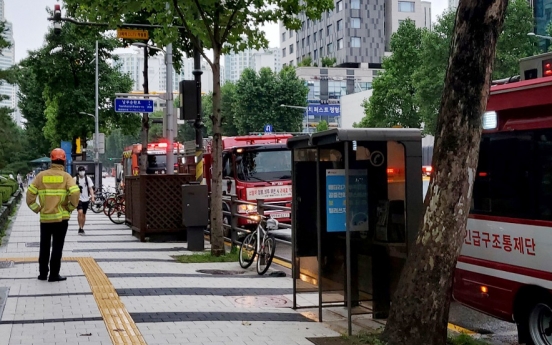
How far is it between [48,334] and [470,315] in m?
4.85

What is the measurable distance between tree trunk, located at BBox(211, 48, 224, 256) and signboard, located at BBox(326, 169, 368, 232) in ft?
20.9

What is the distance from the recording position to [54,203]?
1104cm

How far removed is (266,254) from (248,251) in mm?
731

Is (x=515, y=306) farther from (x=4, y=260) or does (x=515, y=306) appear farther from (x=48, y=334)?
(x=4, y=260)

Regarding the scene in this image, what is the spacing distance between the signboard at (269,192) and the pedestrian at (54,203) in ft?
26.1

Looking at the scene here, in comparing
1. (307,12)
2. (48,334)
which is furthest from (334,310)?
(307,12)

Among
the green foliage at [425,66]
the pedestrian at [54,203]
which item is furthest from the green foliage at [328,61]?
the pedestrian at [54,203]

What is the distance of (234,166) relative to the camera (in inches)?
758

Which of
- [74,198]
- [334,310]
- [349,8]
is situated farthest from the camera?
[349,8]

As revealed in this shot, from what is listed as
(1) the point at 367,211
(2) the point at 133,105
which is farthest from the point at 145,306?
(2) the point at 133,105

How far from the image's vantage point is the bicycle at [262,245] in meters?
12.3

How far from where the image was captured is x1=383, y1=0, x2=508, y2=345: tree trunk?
6.50 metres

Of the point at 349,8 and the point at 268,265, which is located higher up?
the point at 349,8

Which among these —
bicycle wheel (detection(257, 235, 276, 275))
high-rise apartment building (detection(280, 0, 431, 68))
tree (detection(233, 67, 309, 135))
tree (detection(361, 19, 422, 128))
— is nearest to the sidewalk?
bicycle wheel (detection(257, 235, 276, 275))
